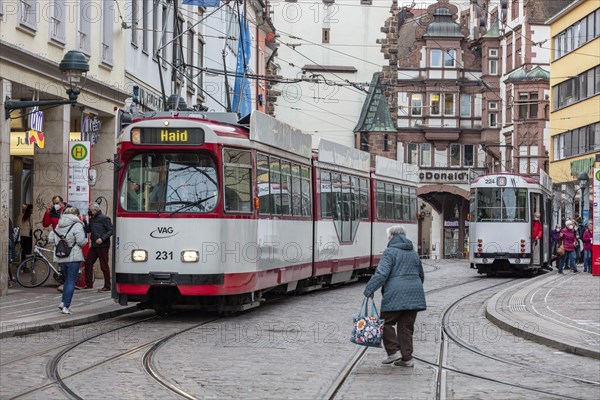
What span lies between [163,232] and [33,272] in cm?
787

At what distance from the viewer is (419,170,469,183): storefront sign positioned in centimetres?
8125

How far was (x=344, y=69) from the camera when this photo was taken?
7650cm

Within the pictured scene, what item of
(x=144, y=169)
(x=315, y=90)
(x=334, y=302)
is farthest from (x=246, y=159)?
(x=315, y=90)

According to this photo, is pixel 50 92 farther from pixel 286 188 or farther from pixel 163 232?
pixel 163 232

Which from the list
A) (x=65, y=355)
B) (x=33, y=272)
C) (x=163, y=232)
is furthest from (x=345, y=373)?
(x=33, y=272)

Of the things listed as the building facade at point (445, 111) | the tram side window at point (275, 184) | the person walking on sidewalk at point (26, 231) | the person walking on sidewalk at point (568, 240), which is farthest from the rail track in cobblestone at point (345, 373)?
the building facade at point (445, 111)

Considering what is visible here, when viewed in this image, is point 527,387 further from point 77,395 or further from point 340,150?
point 340,150

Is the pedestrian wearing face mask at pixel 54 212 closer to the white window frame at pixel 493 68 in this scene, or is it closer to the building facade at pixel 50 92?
the building facade at pixel 50 92

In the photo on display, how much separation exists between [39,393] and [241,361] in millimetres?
3228

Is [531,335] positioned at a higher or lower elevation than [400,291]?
lower

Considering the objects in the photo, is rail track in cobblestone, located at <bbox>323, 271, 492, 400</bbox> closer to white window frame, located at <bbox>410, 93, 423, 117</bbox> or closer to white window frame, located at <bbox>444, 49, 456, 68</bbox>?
white window frame, located at <bbox>410, 93, 423, 117</bbox>

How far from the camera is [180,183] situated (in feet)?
60.7

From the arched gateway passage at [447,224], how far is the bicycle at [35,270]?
57.1m

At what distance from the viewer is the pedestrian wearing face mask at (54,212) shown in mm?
25000
